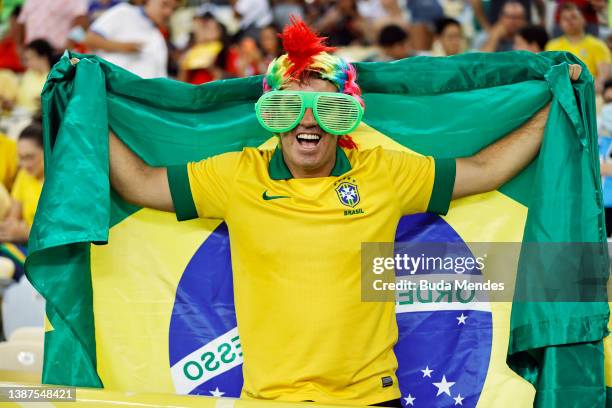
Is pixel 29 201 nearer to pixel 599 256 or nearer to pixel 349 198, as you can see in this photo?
pixel 349 198

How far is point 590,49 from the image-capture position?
250 inches

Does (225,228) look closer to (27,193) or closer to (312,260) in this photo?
(312,260)

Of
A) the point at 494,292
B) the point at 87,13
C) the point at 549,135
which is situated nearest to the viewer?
the point at 549,135

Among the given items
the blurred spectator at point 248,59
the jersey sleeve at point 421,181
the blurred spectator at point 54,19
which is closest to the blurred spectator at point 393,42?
the blurred spectator at point 248,59

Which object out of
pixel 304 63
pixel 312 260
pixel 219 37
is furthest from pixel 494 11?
pixel 312 260

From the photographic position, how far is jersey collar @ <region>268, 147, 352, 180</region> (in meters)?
3.11

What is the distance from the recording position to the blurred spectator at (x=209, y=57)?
7.55 m

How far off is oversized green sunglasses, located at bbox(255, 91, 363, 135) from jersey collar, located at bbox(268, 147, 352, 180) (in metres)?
0.15

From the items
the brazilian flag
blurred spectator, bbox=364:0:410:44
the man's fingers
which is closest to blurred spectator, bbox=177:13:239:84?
blurred spectator, bbox=364:0:410:44

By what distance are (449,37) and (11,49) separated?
4192 millimetres

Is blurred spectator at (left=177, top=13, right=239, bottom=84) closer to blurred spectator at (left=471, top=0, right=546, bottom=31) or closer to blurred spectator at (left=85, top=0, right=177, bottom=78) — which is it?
blurred spectator at (left=85, top=0, right=177, bottom=78)

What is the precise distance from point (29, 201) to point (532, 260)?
12.2ft

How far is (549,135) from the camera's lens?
315cm

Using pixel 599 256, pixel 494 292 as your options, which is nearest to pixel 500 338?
pixel 494 292
